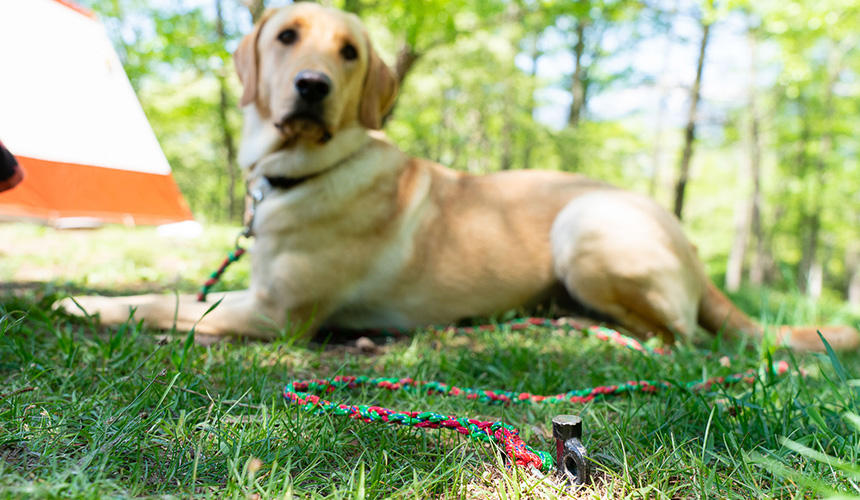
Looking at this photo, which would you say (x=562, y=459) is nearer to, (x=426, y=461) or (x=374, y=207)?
(x=426, y=461)

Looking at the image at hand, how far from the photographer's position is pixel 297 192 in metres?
2.35

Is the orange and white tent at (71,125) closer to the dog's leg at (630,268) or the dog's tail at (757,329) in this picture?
the dog's leg at (630,268)

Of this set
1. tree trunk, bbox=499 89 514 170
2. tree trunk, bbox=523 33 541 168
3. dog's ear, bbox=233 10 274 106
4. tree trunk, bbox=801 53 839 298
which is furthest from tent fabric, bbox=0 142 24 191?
tree trunk, bbox=801 53 839 298

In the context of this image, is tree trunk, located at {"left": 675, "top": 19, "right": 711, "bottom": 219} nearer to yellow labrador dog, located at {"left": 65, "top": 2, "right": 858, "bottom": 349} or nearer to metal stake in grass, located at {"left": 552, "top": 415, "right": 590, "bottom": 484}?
yellow labrador dog, located at {"left": 65, "top": 2, "right": 858, "bottom": 349}

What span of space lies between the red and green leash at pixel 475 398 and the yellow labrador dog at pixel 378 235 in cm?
34

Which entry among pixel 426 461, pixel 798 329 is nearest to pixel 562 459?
pixel 426 461

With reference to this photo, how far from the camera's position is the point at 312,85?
2.13m

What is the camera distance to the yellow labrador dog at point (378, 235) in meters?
2.27

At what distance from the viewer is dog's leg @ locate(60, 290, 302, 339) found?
211 cm

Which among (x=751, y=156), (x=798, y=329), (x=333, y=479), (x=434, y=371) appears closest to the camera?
(x=333, y=479)

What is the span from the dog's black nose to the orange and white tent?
10.1ft

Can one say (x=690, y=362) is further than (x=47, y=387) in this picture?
Yes

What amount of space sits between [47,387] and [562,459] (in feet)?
4.07

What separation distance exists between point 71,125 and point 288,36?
11.6ft
